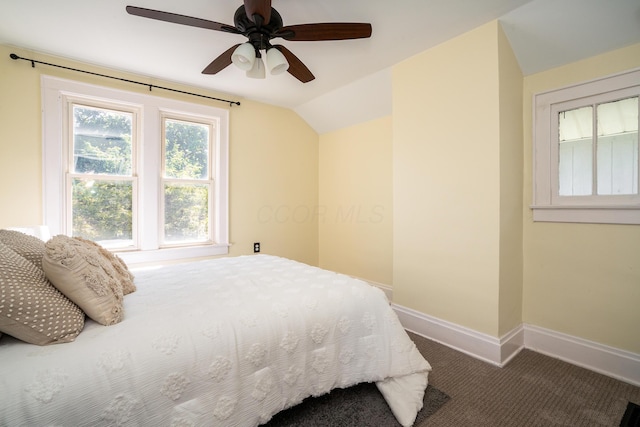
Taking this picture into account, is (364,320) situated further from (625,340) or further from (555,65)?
(555,65)

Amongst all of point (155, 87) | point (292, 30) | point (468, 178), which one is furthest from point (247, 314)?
point (155, 87)

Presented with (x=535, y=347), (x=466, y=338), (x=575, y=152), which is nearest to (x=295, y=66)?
(x=575, y=152)

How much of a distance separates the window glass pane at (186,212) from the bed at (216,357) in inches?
50.6

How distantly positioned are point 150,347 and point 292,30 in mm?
1753

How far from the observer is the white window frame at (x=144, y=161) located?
94.9 inches

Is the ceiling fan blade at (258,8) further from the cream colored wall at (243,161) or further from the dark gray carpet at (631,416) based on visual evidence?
the dark gray carpet at (631,416)

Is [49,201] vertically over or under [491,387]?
over

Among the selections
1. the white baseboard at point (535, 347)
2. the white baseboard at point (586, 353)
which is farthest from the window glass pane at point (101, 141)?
the white baseboard at point (586, 353)

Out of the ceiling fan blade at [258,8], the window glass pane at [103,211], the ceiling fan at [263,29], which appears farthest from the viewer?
the window glass pane at [103,211]

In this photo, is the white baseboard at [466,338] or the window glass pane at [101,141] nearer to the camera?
the white baseboard at [466,338]

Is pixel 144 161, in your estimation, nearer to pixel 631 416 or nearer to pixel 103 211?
pixel 103 211

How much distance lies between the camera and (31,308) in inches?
36.4

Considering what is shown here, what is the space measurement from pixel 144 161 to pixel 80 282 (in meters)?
2.09

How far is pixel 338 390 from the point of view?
164 cm
